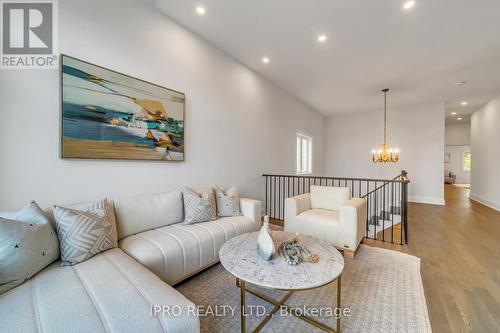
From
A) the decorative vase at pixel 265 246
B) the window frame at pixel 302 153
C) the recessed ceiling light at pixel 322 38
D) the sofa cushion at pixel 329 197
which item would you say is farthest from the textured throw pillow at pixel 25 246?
the window frame at pixel 302 153

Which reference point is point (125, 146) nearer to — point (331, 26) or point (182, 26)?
point (182, 26)

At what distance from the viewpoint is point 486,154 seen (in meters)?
5.96

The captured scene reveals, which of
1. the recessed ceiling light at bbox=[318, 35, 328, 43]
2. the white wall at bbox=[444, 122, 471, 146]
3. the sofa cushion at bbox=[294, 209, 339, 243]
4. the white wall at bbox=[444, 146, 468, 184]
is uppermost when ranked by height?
the recessed ceiling light at bbox=[318, 35, 328, 43]

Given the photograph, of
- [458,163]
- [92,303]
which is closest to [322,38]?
[92,303]

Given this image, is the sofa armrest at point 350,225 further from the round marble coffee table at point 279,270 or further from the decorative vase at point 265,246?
the decorative vase at point 265,246

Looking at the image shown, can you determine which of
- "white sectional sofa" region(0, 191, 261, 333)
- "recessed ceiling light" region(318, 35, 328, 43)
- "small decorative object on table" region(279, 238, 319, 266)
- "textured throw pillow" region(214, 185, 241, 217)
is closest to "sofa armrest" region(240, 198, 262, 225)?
"textured throw pillow" region(214, 185, 241, 217)

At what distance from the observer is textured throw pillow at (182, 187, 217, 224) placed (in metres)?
2.40

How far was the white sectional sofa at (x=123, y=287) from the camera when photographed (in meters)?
0.93

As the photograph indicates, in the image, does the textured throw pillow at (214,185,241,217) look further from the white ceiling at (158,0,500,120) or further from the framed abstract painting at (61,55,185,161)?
the white ceiling at (158,0,500,120)

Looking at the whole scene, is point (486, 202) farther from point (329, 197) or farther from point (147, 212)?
point (147, 212)

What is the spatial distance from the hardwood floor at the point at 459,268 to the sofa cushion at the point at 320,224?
83 cm

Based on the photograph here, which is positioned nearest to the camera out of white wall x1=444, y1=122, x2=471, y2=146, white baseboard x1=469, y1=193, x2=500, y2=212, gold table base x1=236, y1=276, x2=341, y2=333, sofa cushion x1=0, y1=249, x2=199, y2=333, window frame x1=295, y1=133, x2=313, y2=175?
sofa cushion x1=0, y1=249, x2=199, y2=333

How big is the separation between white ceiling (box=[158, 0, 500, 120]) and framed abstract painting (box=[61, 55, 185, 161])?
1176 millimetres

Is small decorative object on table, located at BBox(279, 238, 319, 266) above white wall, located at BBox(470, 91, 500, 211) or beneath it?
beneath
